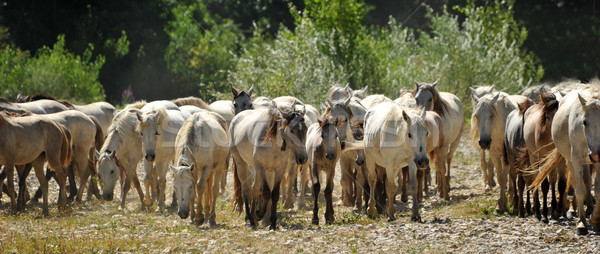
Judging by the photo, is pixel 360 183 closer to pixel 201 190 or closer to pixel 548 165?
pixel 201 190

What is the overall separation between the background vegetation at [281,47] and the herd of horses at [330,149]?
877 cm

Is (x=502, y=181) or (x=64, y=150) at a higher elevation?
(x=64, y=150)

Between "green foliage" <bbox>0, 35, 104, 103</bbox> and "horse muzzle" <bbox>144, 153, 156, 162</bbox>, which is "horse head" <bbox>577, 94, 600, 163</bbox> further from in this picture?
"green foliage" <bbox>0, 35, 104, 103</bbox>

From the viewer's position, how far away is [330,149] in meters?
9.73

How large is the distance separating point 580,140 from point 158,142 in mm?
6779

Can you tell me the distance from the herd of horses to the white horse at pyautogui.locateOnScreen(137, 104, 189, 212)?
0.8 inches

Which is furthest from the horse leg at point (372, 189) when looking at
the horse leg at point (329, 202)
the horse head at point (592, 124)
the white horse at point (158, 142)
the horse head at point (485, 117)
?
the white horse at point (158, 142)

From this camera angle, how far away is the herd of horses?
9.33 metres

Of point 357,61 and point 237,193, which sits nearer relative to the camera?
point 237,193

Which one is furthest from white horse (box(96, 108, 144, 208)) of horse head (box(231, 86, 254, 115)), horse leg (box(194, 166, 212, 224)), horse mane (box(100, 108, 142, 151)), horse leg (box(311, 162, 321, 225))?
horse leg (box(311, 162, 321, 225))

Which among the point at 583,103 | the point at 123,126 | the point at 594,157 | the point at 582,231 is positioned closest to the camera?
the point at 594,157

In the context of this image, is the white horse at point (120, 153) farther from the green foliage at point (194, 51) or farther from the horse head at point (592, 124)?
the green foliage at point (194, 51)

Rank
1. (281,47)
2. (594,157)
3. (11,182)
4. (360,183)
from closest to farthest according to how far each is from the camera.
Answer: (594,157)
(360,183)
(11,182)
(281,47)

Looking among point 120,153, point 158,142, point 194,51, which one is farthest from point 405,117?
point 194,51
